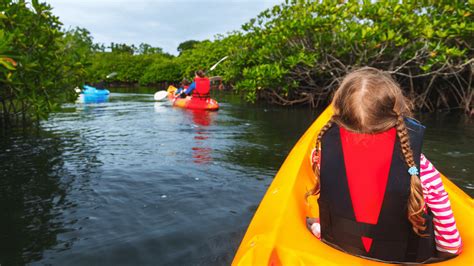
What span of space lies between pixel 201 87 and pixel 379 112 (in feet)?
32.9

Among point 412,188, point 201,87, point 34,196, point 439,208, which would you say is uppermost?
point 201,87

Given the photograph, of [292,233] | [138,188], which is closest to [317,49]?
[138,188]

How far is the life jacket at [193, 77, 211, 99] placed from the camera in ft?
36.9

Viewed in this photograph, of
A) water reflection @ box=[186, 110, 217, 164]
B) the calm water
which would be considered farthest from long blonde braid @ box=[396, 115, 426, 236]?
water reflection @ box=[186, 110, 217, 164]

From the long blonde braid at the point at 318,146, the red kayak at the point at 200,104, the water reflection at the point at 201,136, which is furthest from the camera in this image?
the red kayak at the point at 200,104

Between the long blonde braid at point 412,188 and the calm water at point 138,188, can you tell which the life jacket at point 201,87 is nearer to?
the calm water at point 138,188

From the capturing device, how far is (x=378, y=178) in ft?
5.06

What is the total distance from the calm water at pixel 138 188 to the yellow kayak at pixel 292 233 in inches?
26.8

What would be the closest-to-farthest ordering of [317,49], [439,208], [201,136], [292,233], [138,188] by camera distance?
[439,208], [292,233], [138,188], [201,136], [317,49]

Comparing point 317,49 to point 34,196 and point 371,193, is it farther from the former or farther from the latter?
point 371,193

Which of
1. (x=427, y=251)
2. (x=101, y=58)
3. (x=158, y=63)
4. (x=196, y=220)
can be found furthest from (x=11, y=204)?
(x=101, y=58)

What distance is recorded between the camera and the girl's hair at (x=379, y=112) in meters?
1.50

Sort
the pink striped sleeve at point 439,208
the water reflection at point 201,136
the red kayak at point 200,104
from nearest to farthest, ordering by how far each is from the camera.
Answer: the pink striped sleeve at point 439,208, the water reflection at point 201,136, the red kayak at point 200,104

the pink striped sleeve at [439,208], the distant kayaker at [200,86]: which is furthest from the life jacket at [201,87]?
the pink striped sleeve at [439,208]
